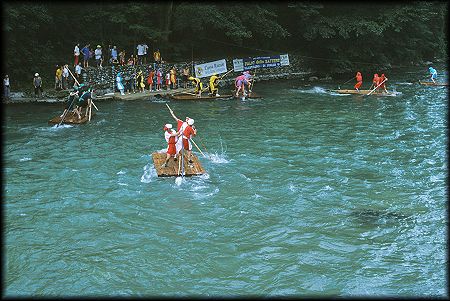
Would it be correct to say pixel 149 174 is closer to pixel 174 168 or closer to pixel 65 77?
pixel 174 168

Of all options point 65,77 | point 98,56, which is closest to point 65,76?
point 65,77

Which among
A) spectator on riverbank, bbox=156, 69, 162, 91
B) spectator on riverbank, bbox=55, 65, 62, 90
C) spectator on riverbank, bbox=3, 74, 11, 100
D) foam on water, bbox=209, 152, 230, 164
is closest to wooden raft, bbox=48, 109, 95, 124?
spectator on riverbank, bbox=3, 74, 11, 100

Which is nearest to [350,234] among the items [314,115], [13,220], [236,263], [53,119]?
[236,263]

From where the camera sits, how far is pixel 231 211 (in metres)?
14.8

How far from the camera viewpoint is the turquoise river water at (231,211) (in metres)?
11.3

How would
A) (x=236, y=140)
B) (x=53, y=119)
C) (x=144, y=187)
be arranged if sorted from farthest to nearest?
1. (x=53, y=119)
2. (x=236, y=140)
3. (x=144, y=187)

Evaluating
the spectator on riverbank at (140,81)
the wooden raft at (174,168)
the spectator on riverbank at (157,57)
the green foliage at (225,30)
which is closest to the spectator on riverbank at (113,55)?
the green foliage at (225,30)

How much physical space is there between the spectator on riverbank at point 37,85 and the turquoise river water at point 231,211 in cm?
490

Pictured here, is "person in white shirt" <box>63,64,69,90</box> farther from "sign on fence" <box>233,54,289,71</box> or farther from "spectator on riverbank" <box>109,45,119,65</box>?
"sign on fence" <box>233,54,289,71</box>

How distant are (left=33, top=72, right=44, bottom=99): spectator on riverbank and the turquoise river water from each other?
490 centimetres

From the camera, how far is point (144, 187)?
16.5 m

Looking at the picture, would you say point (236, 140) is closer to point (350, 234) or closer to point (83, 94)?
point (83, 94)

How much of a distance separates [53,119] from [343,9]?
31313 mm

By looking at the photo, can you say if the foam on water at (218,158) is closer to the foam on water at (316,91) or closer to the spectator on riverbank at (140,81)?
the spectator on riverbank at (140,81)
